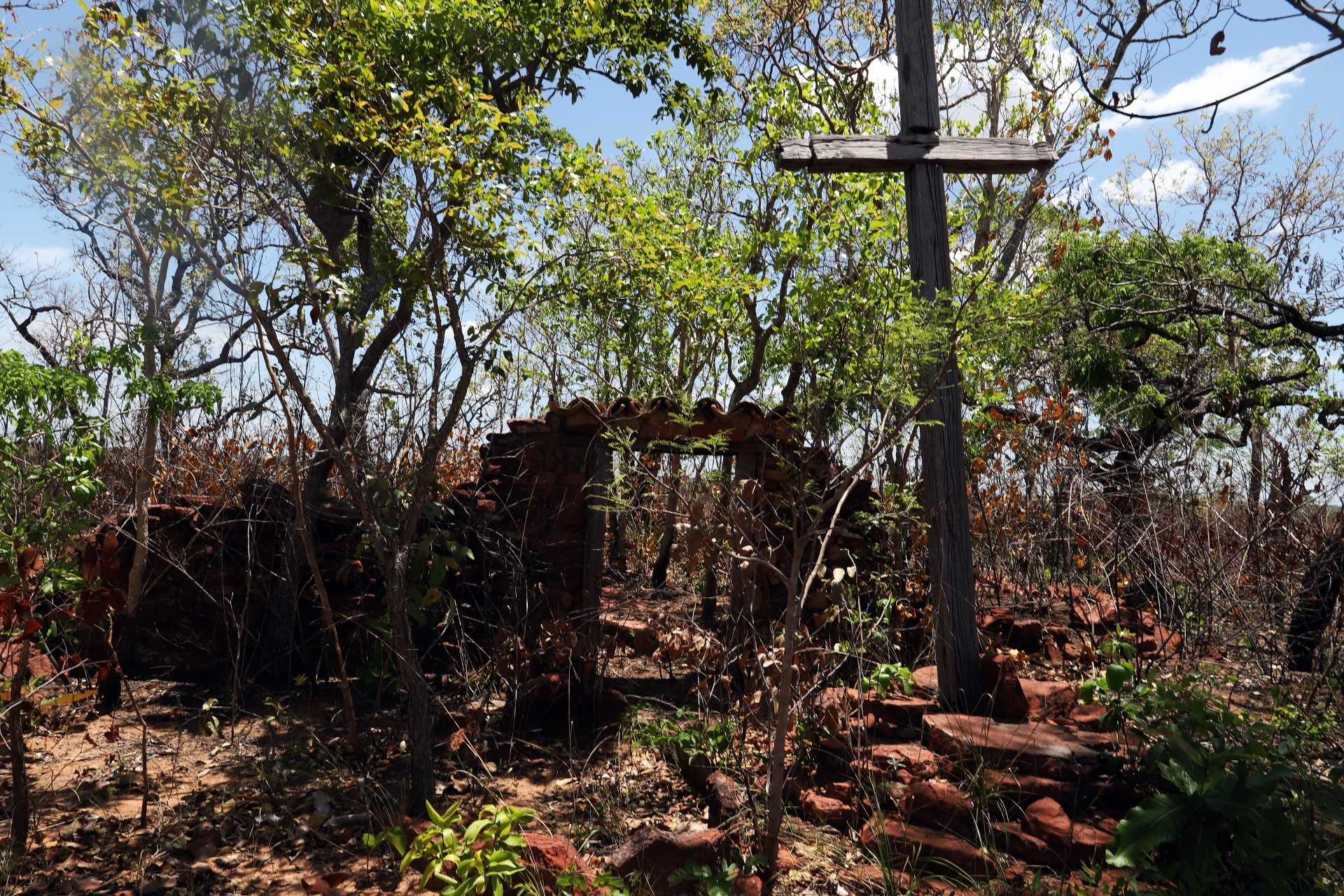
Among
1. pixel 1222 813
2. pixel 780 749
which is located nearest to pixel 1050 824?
pixel 1222 813

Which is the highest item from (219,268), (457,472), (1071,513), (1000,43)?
(1000,43)

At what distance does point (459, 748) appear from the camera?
5160 millimetres

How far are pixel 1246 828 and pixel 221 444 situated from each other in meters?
9.11

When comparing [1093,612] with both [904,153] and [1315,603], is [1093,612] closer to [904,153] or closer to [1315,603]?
[1315,603]

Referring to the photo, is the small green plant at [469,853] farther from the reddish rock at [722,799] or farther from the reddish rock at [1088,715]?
the reddish rock at [1088,715]

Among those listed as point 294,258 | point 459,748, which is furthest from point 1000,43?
point 459,748

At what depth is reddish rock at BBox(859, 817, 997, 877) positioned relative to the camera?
354 centimetres

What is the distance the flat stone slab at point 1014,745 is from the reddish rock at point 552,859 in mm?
1820

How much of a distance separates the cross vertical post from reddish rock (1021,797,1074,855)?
107cm

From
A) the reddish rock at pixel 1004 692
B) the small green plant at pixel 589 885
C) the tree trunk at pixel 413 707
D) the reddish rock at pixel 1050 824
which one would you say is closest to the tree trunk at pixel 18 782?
the tree trunk at pixel 413 707

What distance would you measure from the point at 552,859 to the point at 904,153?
406 cm

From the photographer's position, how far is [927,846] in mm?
3631

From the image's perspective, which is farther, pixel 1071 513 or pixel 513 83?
pixel 513 83

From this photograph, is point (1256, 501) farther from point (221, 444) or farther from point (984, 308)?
point (221, 444)
